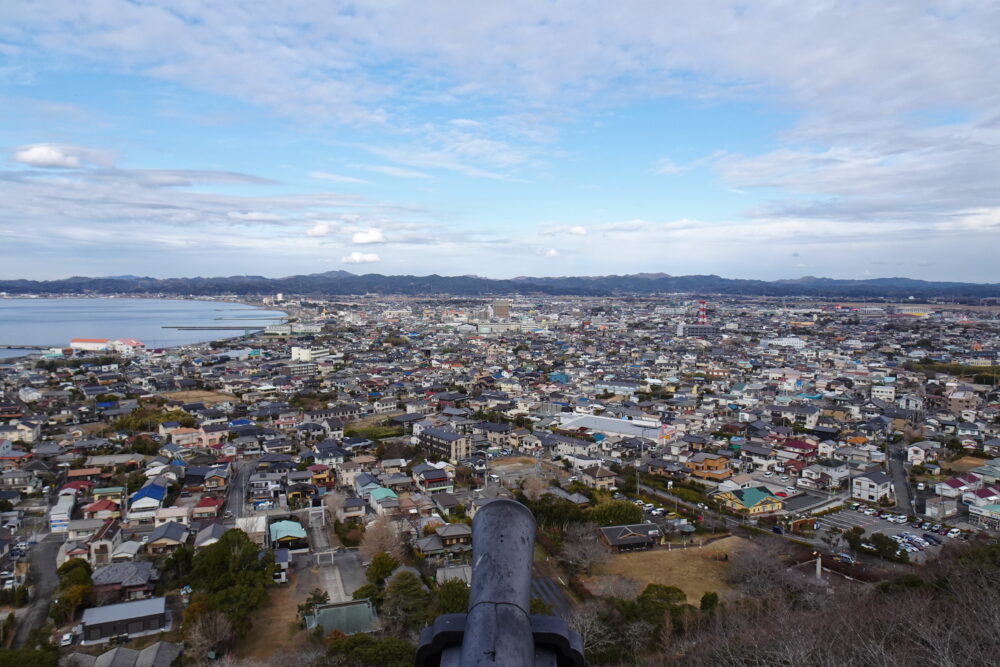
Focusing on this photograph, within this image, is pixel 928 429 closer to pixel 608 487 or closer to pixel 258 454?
pixel 608 487

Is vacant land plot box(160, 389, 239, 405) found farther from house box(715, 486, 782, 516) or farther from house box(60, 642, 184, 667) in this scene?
house box(715, 486, 782, 516)

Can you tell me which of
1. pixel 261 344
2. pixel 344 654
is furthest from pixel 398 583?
pixel 261 344

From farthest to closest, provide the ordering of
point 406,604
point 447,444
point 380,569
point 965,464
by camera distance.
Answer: point 447,444 < point 965,464 < point 380,569 < point 406,604

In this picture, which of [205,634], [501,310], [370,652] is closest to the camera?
[370,652]

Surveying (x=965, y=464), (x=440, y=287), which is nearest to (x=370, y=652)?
(x=965, y=464)

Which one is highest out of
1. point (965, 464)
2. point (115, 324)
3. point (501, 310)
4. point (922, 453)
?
point (501, 310)

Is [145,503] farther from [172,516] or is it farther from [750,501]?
[750,501]

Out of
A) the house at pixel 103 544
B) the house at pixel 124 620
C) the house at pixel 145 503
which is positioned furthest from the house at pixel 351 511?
the house at pixel 124 620

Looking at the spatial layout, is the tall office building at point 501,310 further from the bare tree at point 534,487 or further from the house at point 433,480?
the house at point 433,480
